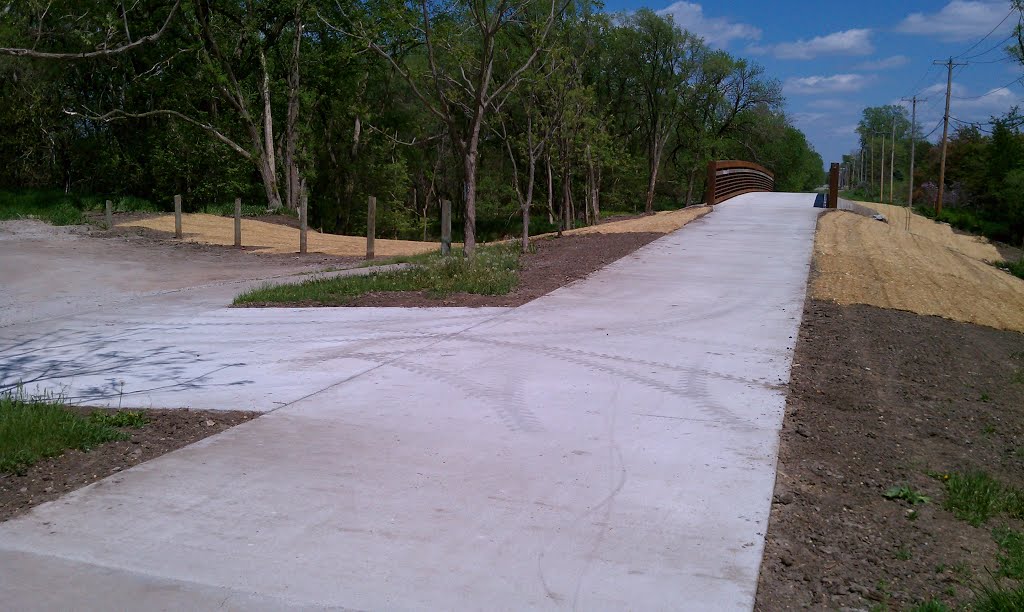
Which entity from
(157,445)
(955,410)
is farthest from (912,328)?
(157,445)

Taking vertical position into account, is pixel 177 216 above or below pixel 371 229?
above

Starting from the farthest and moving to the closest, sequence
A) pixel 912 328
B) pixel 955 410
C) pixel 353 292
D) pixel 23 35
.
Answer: pixel 23 35, pixel 353 292, pixel 912 328, pixel 955 410

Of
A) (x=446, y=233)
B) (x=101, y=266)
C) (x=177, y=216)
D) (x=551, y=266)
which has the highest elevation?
(x=177, y=216)

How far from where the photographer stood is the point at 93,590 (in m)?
3.86

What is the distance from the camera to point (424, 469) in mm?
5496

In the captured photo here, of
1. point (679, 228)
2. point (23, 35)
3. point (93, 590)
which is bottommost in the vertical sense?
point (93, 590)

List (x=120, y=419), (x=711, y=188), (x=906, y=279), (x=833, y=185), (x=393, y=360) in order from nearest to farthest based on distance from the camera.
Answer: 1. (x=120, y=419)
2. (x=393, y=360)
3. (x=906, y=279)
4. (x=833, y=185)
5. (x=711, y=188)

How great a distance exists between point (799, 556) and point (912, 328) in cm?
721

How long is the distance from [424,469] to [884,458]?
10.5 feet

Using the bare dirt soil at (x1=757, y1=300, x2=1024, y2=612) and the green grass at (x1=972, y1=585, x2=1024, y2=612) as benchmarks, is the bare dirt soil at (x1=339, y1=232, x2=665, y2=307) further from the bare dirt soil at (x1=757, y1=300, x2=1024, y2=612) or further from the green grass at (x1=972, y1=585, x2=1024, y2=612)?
the green grass at (x1=972, y1=585, x2=1024, y2=612)

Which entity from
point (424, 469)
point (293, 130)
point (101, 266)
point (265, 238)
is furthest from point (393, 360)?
point (293, 130)

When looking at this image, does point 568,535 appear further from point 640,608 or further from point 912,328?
point 912,328

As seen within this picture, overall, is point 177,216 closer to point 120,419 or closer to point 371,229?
point 371,229

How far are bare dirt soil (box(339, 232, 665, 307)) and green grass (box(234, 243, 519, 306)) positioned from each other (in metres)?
0.25
